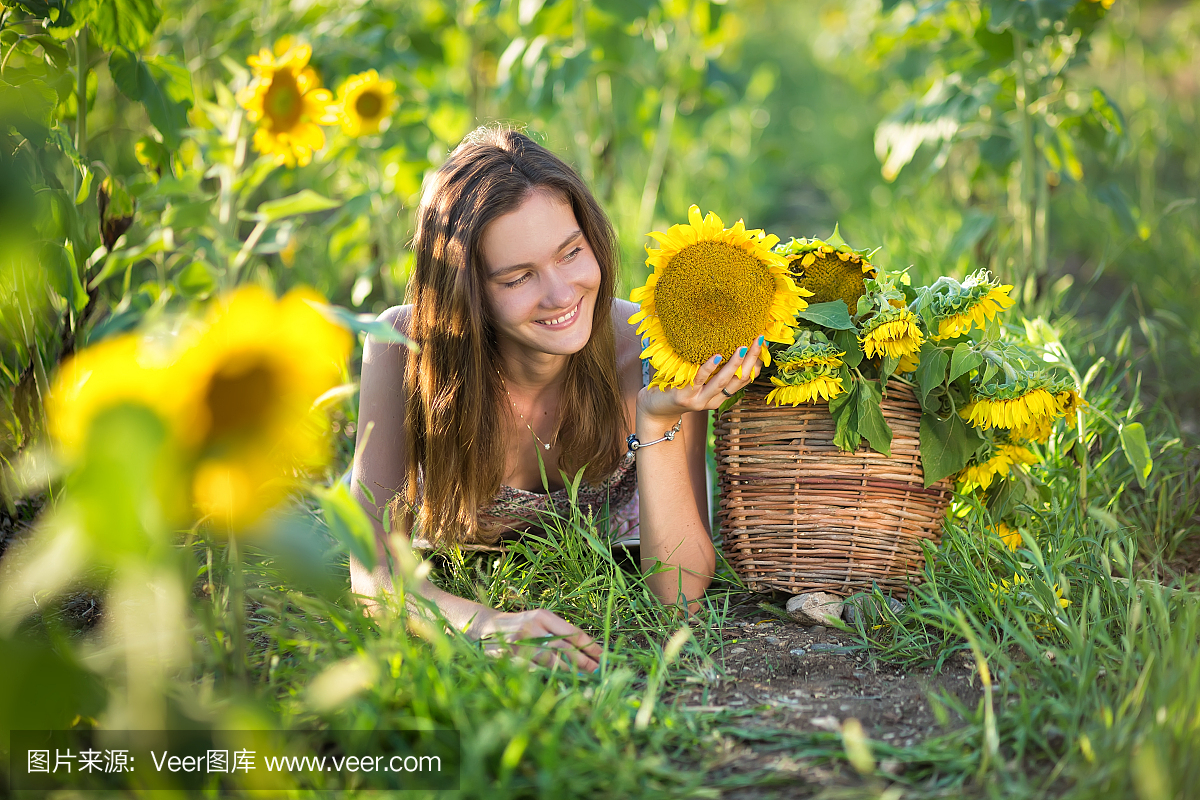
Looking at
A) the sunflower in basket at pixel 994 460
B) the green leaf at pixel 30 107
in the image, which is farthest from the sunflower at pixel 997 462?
the green leaf at pixel 30 107

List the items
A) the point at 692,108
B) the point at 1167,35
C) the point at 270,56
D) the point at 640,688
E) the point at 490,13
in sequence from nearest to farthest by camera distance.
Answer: the point at 640,688 < the point at 270,56 < the point at 490,13 < the point at 692,108 < the point at 1167,35

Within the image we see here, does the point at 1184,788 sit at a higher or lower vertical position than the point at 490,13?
lower

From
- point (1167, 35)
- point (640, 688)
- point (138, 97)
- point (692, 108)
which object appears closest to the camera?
point (640, 688)

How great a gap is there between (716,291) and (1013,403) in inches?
19.5

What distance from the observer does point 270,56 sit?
95.1 inches

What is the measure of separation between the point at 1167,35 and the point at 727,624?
195 inches

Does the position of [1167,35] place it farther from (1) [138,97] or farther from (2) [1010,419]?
(1) [138,97]

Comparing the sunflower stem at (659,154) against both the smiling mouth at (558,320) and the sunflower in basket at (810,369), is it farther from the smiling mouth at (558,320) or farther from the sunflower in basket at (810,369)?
the sunflower in basket at (810,369)

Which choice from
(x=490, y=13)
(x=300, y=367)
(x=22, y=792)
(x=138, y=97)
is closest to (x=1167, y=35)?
(x=490, y=13)

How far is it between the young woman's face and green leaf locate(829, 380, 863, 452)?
462mm

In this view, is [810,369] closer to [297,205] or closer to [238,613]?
[238,613]

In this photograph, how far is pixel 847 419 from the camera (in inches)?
57.1

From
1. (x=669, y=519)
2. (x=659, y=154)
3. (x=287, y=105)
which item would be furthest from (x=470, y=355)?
(x=659, y=154)

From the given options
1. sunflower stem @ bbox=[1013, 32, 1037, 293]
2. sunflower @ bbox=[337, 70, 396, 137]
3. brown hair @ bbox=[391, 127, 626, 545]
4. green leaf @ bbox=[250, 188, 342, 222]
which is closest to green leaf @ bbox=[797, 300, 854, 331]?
→ brown hair @ bbox=[391, 127, 626, 545]
